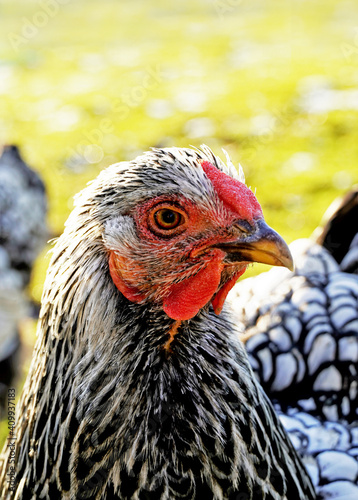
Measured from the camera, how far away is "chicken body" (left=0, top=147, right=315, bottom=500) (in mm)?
1207

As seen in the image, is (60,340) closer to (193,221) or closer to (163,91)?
(193,221)

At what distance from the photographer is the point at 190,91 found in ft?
22.7

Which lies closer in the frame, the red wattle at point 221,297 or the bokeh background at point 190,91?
the red wattle at point 221,297

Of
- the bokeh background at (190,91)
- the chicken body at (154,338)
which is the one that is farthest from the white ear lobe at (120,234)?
the bokeh background at (190,91)

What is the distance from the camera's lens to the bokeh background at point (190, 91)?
495cm

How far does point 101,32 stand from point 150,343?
29.9ft

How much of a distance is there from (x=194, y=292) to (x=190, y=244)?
4.2 inches

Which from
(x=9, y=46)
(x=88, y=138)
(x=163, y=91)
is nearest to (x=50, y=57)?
(x=9, y=46)

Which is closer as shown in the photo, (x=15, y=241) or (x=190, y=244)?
(x=190, y=244)

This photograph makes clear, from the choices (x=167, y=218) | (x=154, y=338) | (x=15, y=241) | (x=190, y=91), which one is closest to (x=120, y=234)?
(x=167, y=218)

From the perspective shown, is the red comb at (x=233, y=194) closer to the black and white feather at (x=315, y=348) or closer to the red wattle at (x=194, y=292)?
the red wattle at (x=194, y=292)

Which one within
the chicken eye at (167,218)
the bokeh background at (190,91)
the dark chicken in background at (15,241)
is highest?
the bokeh background at (190,91)

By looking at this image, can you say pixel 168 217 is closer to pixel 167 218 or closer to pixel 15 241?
pixel 167 218

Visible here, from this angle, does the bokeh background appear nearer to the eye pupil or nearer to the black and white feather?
the black and white feather
